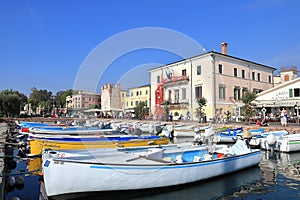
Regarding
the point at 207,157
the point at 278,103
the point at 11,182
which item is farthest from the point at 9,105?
the point at 207,157

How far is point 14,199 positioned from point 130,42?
18.2 ft

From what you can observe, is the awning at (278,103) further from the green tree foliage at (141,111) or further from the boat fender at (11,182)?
the boat fender at (11,182)

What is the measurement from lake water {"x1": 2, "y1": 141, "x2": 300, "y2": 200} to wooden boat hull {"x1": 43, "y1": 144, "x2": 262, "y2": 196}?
26 centimetres

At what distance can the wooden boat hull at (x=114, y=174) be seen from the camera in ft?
22.8

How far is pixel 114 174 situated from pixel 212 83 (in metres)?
31.2

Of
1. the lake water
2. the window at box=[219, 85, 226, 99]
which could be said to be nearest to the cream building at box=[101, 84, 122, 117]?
the lake water

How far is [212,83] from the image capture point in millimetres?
36156

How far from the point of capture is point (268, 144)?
1532cm

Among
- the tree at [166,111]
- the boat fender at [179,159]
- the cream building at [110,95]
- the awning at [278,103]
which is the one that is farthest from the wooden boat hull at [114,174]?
the tree at [166,111]

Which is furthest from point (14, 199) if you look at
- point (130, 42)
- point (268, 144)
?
point (268, 144)

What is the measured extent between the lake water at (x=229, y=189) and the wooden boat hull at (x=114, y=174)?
0.26 m

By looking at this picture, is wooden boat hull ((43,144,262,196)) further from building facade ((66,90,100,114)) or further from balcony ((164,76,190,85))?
balcony ((164,76,190,85))

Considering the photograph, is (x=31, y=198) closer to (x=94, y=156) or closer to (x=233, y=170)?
(x=94, y=156)

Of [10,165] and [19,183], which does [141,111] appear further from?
[19,183]
